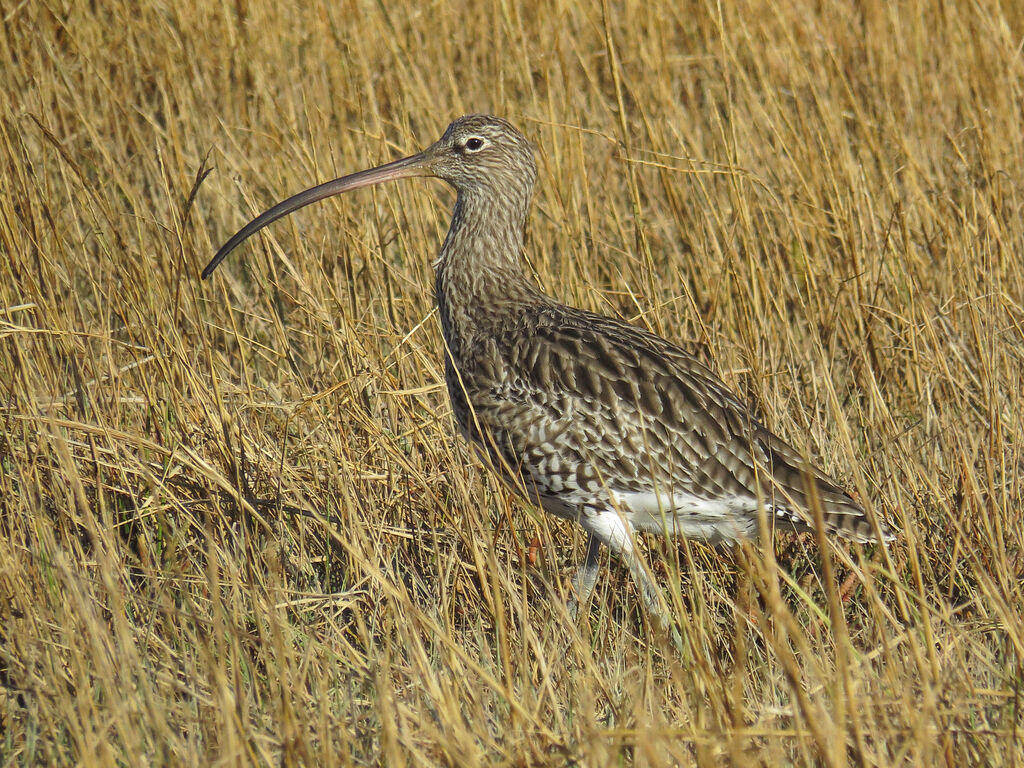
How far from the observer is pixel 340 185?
4672 millimetres

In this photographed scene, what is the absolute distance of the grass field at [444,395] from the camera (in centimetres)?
296

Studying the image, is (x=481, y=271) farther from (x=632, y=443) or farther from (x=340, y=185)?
(x=632, y=443)

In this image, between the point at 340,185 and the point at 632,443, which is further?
the point at 340,185

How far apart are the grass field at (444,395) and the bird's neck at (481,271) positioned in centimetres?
36

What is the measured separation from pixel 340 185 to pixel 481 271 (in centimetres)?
60

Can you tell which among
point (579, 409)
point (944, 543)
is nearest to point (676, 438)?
point (579, 409)

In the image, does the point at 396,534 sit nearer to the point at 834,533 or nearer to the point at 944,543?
the point at 834,533

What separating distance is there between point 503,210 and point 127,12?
2.81 metres

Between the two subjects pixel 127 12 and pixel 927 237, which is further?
pixel 127 12

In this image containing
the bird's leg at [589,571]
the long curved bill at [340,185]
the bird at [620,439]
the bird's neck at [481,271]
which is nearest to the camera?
the bird at [620,439]

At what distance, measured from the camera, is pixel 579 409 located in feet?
13.4

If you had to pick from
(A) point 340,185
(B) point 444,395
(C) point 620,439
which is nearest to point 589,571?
(C) point 620,439

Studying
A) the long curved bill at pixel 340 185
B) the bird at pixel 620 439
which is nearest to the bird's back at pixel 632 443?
the bird at pixel 620 439

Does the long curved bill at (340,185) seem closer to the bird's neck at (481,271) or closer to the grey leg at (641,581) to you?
the bird's neck at (481,271)
